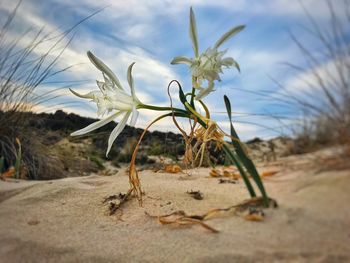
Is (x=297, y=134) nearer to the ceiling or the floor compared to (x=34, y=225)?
nearer to the ceiling

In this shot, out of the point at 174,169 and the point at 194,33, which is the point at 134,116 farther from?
the point at 174,169

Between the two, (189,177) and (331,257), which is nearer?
(331,257)

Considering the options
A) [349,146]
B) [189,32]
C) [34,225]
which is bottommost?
[34,225]

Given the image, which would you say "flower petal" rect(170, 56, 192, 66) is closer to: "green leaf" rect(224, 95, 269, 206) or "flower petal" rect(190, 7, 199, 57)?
"flower petal" rect(190, 7, 199, 57)

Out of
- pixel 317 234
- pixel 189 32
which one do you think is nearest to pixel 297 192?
pixel 317 234

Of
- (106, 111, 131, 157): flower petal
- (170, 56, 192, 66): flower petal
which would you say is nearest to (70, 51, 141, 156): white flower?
(106, 111, 131, 157): flower petal

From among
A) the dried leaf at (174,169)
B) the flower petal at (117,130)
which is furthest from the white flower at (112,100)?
the dried leaf at (174,169)

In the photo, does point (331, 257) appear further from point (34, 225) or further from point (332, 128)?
point (34, 225)
